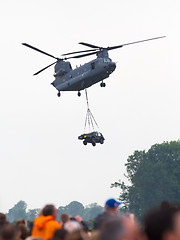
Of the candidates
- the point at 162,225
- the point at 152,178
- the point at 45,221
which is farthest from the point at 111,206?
the point at 152,178

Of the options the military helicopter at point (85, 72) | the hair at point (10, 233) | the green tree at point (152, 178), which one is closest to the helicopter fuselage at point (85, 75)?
the military helicopter at point (85, 72)

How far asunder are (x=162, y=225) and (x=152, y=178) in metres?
140

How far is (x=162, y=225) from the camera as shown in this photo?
596cm

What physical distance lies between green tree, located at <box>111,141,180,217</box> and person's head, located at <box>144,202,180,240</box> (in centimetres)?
13615

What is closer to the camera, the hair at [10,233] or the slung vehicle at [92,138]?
the hair at [10,233]

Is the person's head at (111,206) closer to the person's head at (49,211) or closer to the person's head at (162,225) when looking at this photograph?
the person's head at (49,211)

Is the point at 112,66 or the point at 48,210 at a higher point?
the point at 112,66

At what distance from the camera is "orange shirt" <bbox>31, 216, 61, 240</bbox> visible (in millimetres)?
13930

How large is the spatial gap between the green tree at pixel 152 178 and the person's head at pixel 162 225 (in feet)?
447

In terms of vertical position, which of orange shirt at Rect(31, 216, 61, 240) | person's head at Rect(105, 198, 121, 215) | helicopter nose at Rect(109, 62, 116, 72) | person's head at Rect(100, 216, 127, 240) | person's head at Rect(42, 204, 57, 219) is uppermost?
helicopter nose at Rect(109, 62, 116, 72)

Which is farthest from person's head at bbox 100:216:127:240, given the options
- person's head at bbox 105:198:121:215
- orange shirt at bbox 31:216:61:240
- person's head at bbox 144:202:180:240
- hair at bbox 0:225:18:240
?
person's head at bbox 105:198:121:215

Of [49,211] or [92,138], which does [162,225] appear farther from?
[92,138]

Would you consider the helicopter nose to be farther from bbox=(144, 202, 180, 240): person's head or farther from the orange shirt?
bbox=(144, 202, 180, 240): person's head

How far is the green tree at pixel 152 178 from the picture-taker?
143 meters
